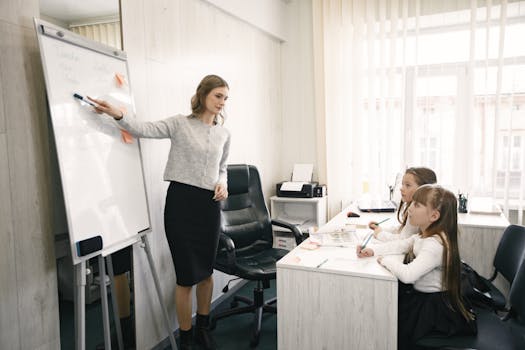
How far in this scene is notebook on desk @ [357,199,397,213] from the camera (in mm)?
3084

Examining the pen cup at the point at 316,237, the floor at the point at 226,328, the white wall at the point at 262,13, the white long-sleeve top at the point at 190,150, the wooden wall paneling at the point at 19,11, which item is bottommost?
the floor at the point at 226,328

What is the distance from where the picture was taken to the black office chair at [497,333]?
1536mm

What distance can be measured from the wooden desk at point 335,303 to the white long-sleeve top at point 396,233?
0.99 feet

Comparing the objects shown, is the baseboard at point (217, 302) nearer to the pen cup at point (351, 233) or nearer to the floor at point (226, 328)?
the floor at point (226, 328)

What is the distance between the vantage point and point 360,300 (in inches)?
66.8

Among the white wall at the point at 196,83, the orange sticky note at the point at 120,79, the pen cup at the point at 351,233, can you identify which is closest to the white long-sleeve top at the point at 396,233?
the pen cup at the point at 351,233

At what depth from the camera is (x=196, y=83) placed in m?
2.74

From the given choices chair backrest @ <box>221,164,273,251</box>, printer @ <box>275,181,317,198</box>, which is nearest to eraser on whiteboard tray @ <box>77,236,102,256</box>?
chair backrest @ <box>221,164,273,251</box>

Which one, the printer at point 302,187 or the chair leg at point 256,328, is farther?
the printer at point 302,187

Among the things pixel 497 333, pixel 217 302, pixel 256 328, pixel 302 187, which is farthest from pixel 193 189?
pixel 302 187

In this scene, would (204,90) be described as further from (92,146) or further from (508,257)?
(508,257)

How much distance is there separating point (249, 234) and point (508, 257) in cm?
161

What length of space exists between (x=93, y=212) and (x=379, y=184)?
2727 millimetres

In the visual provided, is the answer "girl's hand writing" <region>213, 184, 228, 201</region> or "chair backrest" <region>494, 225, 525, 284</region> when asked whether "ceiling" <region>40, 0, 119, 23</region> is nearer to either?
"girl's hand writing" <region>213, 184, 228, 201</region>
